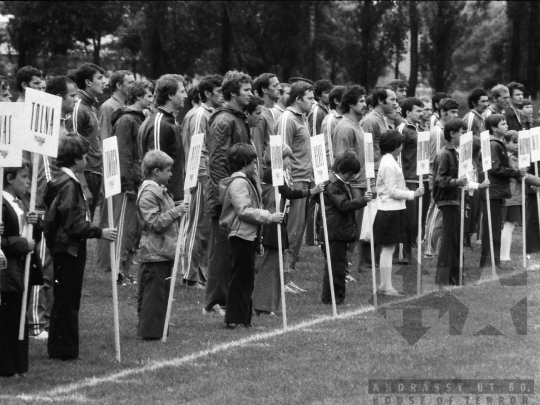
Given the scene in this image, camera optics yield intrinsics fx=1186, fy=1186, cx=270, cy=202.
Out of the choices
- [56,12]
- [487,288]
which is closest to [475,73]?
[56,12]

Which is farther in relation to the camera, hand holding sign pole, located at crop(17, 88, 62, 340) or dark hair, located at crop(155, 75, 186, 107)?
dark hair, located at crop(155, 75, 186, 107)

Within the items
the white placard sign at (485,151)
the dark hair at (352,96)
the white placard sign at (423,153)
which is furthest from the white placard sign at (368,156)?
the white placard sign at (485,151)

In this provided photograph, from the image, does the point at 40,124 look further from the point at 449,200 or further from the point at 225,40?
the point at 225,40

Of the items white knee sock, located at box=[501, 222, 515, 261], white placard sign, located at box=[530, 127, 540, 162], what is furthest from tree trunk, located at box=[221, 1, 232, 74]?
white placard sign, located at box=[530, 127, 540, 162]

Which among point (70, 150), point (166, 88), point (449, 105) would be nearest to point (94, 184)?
point (166, 88)

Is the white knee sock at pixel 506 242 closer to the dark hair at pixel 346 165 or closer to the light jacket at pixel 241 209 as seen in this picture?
the dark hair at pixel 346 165

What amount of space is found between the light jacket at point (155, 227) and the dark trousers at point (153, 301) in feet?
0.33

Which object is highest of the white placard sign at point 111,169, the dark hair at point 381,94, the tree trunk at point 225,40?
the tree trunk at point 225,40

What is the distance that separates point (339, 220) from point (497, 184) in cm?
392

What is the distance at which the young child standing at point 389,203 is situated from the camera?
1446 centimetres

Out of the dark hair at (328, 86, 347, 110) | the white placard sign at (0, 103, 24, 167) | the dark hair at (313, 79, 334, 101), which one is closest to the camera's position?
the white placard sign at (0, 103, 24, 167)

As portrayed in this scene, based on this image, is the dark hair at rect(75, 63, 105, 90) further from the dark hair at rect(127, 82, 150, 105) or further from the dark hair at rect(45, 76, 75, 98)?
the dark hair at rect(45, 76, 75, 98)

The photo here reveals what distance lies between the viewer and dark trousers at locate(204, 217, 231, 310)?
12.5 meters

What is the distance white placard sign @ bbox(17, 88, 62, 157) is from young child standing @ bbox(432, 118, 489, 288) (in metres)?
6.44
